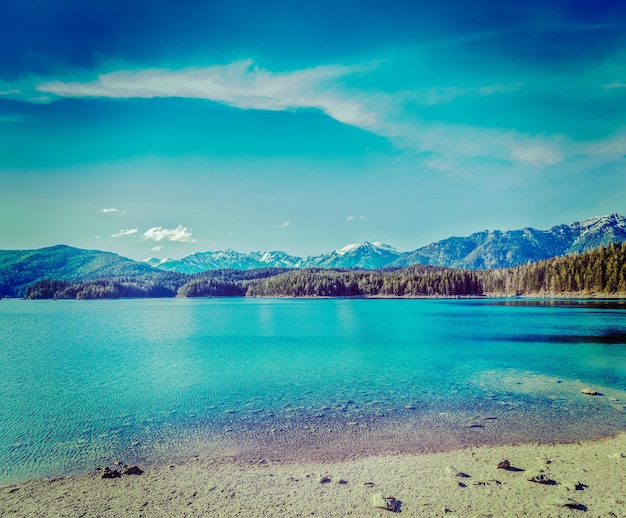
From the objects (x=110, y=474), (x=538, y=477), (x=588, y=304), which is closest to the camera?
(x=538, y=477)

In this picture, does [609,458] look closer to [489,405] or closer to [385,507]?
[489,405]

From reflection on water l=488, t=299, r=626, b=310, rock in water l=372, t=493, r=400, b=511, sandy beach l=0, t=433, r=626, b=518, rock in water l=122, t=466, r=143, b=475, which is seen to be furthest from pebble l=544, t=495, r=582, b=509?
reflection on water l=488, t=299, r=626, b=310

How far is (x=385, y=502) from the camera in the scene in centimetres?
1162

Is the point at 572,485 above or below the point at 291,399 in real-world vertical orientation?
above

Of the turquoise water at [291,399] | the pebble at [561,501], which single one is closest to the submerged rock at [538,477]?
the pebble at [561,501]

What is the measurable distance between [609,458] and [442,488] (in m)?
7.82

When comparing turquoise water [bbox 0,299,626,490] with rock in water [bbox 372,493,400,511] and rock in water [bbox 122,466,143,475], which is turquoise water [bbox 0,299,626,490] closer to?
rock in water [bbox 122,466,143,475]

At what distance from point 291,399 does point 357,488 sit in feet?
39.2

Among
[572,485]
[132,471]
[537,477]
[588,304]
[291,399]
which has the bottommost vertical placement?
Answer: [588,304]

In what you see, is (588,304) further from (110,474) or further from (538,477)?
(110,474)

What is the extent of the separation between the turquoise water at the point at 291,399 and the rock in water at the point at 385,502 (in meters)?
4.15

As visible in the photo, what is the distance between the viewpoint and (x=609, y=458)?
1509cm

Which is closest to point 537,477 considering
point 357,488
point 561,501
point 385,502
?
point 561,501

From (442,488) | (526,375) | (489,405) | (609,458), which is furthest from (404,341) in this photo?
(442,488)
